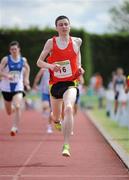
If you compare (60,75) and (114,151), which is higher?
(60,75)

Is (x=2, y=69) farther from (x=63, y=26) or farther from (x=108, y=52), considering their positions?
(x=108, y=52)

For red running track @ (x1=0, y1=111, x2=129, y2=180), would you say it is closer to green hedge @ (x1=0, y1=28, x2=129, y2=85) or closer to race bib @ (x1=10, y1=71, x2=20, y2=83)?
race bib @ (x1=10, y1=71, x2=20, y2=83)

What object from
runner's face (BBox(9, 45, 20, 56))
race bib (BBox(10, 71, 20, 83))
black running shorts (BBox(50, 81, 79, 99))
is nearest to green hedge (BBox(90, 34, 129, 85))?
race bib (BBox(10, 71, 20, 83))

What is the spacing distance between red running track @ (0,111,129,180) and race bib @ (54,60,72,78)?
1374mm

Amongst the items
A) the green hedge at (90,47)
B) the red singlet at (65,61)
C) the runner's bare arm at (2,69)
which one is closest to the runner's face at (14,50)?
the runner's bare arm at (2,69)

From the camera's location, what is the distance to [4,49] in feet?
175

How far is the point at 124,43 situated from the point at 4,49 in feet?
29.1

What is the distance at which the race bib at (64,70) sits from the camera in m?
12.8

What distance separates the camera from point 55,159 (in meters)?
13.0

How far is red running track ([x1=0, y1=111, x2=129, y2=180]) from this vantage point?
427 inches

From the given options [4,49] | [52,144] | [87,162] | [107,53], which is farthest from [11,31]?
[87,162]

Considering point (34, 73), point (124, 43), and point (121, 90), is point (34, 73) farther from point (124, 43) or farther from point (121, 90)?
point (121, 90)

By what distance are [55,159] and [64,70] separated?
4.81ft

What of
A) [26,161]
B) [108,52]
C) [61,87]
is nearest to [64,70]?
[61,87]
